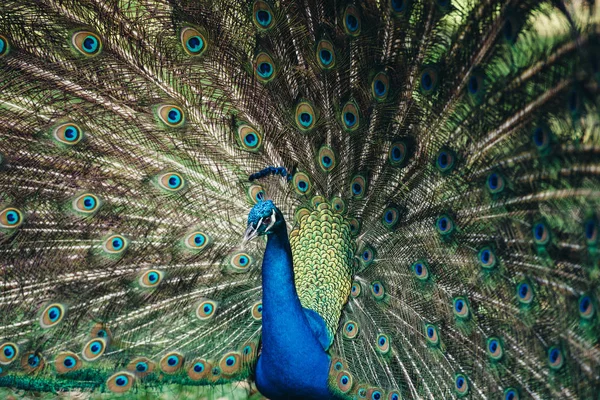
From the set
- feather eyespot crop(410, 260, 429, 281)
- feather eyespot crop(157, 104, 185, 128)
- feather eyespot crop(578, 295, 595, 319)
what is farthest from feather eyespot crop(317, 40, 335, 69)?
feather eyespot crop(578, 295, 595, 319)

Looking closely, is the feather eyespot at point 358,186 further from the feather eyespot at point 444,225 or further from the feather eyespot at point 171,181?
the feather eyespot at point 171,181

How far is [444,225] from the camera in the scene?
231 cm

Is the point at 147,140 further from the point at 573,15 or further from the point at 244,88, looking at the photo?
the point at 573,15

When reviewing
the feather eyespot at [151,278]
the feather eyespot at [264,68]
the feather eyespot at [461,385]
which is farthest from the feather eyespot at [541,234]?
the feather eyespot at [151,278]

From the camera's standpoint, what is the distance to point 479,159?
82.1 inches

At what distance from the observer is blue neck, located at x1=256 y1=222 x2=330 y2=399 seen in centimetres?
239

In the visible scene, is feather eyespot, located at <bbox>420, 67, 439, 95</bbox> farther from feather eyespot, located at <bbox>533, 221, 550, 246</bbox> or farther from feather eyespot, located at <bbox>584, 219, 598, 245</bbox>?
feather eyespot, located at <bbox>584, 219, 598, 245</bbox>

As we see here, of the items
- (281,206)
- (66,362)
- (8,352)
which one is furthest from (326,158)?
(8,352)

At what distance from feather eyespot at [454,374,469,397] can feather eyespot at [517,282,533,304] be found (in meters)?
0.42

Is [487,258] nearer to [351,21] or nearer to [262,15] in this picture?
[351,21]

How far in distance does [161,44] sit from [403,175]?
41.9 inches

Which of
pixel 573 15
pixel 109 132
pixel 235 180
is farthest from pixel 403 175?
pixel 109 132

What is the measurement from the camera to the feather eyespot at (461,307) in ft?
7.51

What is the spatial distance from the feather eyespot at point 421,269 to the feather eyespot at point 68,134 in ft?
4.70
